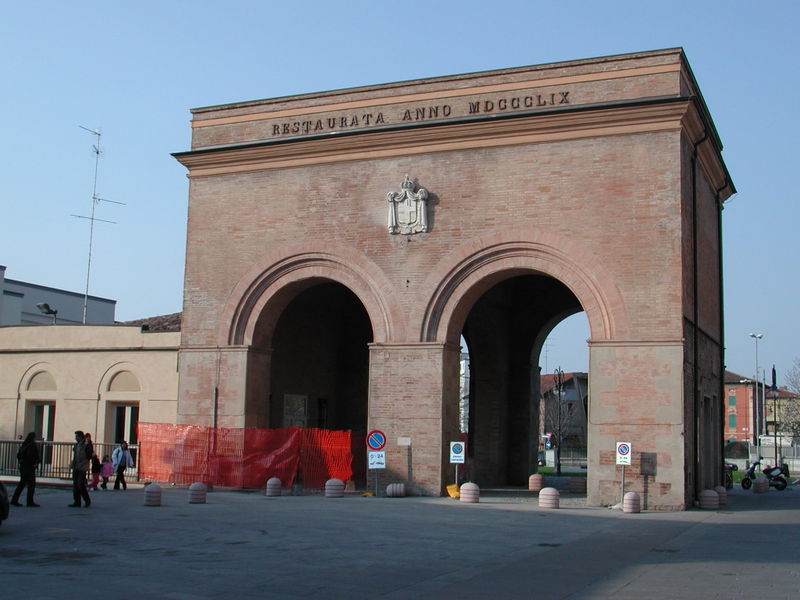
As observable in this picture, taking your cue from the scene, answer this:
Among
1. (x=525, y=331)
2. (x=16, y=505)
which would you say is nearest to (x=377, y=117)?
(x=525, y=331)

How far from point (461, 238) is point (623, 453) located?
21.9ft

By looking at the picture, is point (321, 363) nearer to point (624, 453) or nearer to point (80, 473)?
point (624, 453)

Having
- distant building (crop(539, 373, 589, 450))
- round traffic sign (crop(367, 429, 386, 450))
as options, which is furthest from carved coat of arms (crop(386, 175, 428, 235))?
distant building (crop(539, 373, 589, 450))

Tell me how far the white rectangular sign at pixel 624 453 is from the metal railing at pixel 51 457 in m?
13.6

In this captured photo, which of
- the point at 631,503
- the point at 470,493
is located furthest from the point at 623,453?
the point at 470,493

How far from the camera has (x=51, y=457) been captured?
2781 cm

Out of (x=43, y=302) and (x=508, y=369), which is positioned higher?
(x=43, y=302)

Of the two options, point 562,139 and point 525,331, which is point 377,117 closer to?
point 562,139

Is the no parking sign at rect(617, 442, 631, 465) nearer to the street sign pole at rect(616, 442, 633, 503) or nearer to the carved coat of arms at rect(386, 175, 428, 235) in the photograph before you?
the street sign pole at rect(616, 442, 633, 503)

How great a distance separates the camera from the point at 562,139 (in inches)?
941

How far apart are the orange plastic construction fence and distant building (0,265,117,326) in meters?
26.9

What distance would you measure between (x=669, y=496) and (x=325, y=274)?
34.2ft

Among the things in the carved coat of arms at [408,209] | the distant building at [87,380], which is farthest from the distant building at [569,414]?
the carved coat of arms at [408,209]

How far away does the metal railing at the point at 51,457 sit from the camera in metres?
27.4
